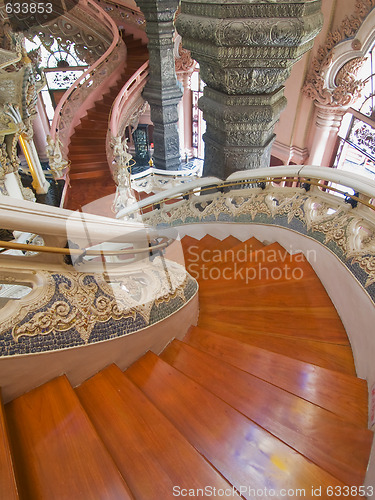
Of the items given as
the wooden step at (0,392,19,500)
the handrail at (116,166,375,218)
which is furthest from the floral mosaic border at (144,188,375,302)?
the wooden step at (0,392,19,500)

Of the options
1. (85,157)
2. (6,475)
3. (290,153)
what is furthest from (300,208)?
(85,157)

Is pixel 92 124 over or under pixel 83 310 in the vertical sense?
under

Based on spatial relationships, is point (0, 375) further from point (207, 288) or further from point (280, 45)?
point (280, 45)

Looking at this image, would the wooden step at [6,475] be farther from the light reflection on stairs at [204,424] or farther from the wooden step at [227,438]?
the wooden step at [227,438]

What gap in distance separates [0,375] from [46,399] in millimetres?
181

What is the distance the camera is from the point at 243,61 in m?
2.31

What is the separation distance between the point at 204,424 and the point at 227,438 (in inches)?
3.9

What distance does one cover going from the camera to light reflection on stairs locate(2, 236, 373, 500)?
35.9 inches

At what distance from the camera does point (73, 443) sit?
95 centimetres

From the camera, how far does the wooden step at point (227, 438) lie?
973 millimetres

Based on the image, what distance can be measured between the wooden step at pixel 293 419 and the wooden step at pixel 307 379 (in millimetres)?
91

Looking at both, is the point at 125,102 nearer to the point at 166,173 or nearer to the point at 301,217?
the point at 166,173

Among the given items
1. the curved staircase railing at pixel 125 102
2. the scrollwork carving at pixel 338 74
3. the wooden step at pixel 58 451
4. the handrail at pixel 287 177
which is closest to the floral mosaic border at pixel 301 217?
the handrail at pixel 287 177

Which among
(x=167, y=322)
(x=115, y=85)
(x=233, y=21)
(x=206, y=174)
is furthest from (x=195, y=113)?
(x=167, y=322)
